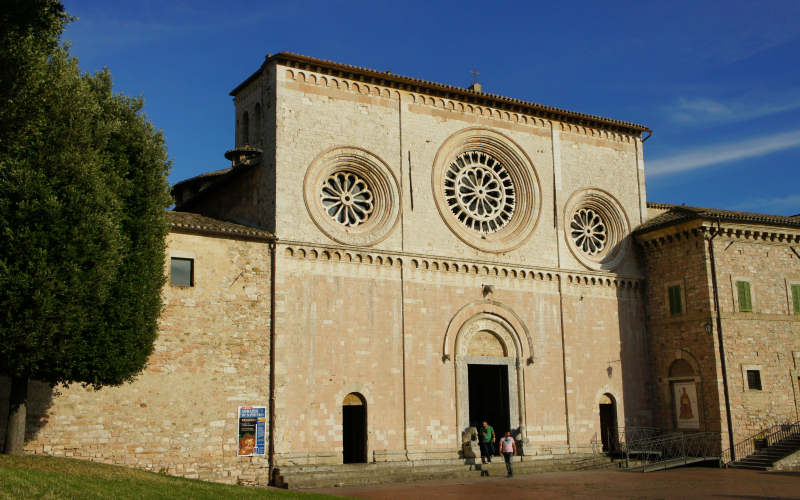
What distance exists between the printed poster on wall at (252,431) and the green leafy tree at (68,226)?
3951 mm

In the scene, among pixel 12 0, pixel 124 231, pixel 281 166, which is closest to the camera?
pixel 12 0

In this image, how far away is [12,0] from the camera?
11922mm

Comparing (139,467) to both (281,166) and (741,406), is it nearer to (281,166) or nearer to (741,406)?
(281,166)

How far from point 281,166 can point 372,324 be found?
537cm

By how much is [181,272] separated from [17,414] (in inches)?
223

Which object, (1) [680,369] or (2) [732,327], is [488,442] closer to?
(1) [680,369]

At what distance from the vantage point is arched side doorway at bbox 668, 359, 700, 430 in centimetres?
Answer: 2592

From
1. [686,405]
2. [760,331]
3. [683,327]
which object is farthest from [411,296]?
[760,331]

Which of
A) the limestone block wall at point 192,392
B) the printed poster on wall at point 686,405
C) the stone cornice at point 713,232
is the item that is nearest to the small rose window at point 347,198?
the limestone block wall at point 192,392

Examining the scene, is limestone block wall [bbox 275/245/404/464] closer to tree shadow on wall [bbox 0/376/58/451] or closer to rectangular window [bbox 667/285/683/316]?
tree shadow on wall [bbox 0/376/58/451]

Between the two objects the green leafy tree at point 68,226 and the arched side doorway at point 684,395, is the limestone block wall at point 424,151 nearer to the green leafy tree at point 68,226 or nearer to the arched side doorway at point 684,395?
the arched side doorway at point 684,395

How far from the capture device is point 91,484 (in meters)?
13.7

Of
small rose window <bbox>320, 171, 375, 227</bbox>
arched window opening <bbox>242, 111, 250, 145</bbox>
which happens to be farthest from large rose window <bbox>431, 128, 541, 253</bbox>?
arched window opening <bbox>242, 111, 250, 145</bbox>

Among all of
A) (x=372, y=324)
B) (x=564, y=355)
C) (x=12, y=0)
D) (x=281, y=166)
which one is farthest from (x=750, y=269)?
(x=12, y=0)
